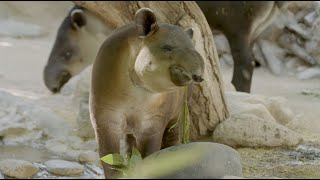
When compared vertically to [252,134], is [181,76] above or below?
above

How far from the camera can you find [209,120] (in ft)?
12.3

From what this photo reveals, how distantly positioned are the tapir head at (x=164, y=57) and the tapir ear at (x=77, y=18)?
11.0 ft

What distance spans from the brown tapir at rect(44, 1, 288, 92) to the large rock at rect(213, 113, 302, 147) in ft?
5.33

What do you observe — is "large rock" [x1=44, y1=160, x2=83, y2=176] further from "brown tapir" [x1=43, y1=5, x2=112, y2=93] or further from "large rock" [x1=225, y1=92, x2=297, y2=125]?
"brown tapir" [x1=43, y1=5, x2=112, y2=93]

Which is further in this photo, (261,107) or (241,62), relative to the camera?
(241,62)

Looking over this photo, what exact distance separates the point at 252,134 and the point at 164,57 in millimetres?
1593

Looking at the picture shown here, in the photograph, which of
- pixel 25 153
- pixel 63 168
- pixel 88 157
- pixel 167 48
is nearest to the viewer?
pixel 167 48

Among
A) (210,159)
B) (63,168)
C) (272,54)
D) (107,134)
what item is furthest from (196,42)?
(272,54)

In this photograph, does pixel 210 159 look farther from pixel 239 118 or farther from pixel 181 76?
pixel 239 118

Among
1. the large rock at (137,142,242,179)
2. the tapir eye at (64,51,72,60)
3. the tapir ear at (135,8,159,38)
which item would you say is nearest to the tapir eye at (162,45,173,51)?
the tapir ear at (135,8,159,38)

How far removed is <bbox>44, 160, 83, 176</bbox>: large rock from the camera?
9.56 ft

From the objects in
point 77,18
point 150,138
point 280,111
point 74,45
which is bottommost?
point 74,45

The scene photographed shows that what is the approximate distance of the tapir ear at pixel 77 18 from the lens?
558cm

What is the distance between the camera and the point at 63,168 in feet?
10.0
